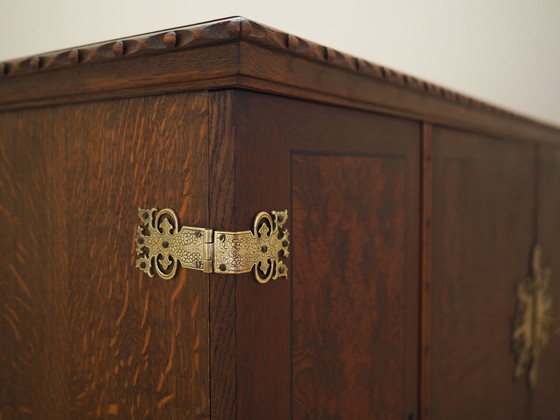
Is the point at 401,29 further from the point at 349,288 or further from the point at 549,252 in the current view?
the point at 349,288

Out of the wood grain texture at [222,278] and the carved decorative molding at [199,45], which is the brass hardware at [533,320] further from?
the wood grain texture at [222,278]

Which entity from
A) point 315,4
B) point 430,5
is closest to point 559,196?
point 430,5

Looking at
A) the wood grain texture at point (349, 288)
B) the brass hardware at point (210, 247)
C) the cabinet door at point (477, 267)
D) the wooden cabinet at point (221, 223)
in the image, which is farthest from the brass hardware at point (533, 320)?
the brass hardware at point (210, 247)

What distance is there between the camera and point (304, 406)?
76cm

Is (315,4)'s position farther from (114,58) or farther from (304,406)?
(304,406)

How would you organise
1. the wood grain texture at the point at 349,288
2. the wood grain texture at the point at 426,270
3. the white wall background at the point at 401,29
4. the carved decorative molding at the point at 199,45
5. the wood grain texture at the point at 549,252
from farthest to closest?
the wood grain texture at the point at 549,252, the white wall background at the point at 401,29, the wood grain texture at the point at 426,270, the wood grain texture at the point at 349,288, the carved decorative molding at the point at 199,45

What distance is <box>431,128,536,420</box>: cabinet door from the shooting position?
1147 millimetres

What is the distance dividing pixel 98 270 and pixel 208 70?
12.5 inches

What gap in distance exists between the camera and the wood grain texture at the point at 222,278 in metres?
0.61

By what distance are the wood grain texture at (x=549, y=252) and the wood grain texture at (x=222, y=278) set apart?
136 cm

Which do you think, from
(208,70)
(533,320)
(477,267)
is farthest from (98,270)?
(533,320)

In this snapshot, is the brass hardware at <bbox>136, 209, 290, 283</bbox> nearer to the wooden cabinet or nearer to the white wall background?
the wooden cabinet

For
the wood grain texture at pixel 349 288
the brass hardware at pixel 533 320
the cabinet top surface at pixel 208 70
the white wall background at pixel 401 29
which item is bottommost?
the brass hardware at pixel 533 320

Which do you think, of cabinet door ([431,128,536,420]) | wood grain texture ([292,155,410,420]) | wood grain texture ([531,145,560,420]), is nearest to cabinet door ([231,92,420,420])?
wood grain texture ([292,155,410,420])
